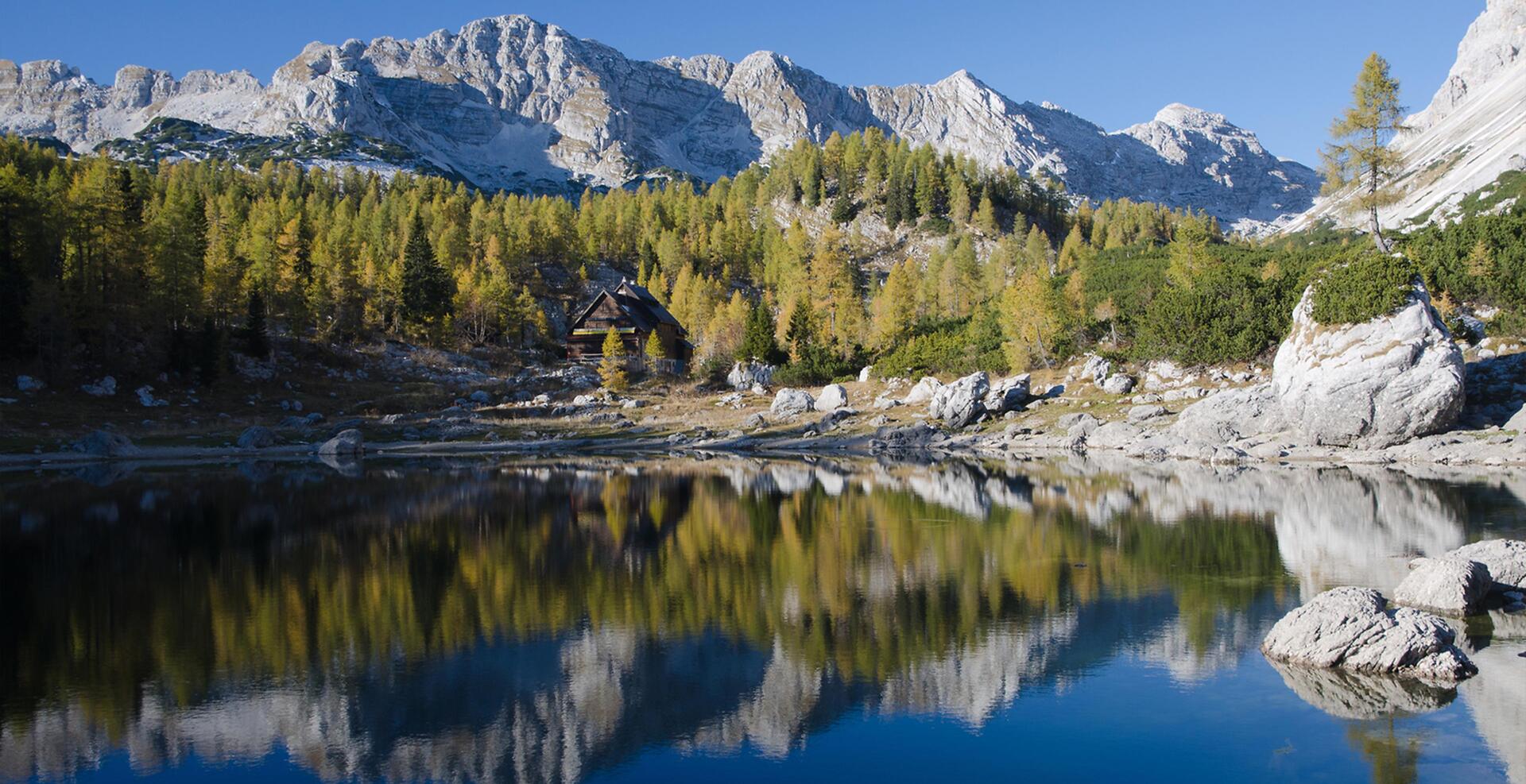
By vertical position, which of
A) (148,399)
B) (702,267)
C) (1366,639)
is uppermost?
(702,267)

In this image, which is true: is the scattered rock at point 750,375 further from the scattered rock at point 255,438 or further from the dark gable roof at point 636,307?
the scattered rock at point 255,438

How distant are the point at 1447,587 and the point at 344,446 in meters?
60.9

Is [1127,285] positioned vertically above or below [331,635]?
above

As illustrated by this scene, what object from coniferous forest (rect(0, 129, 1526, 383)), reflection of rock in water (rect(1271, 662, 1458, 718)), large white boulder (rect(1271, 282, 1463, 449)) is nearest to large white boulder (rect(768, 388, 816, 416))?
coniferous forest (rect(0, 129, 1526, 383))

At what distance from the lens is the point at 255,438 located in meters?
60.2

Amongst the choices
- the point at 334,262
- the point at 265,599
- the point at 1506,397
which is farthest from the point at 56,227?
the point at 1506,397

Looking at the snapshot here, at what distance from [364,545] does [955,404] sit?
45760 mm

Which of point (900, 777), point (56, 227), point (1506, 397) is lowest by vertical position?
point (900, 777)

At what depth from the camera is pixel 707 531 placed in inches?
1113

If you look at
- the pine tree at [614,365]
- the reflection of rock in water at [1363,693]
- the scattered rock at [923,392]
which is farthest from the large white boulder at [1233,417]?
the pine tree at [614,365]

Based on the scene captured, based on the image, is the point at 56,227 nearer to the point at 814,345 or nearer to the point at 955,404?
the point at 814,345

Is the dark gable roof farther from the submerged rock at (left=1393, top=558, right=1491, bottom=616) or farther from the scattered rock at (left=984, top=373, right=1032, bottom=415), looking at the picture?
the submerged rock at (left=1393, top=558, right=1491, bottom=616)

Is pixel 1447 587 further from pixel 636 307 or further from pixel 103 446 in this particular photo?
pixel 636 307

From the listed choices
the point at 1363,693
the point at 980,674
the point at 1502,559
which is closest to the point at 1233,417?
the point at 1502,559
